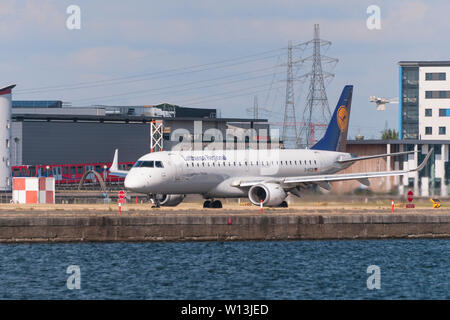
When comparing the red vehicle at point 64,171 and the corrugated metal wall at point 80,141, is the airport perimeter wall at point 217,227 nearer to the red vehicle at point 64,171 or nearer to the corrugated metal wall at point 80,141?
the red vehicle at point 64,171

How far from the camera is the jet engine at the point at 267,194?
237ft

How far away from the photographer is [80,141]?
138 meters

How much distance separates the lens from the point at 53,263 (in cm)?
5353

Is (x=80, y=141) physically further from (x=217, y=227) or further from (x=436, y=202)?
(x=217, y=227)

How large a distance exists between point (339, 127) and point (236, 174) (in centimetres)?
1502

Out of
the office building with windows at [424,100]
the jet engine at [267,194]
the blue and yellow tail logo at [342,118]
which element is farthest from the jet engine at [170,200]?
the office building with windows at [424,100]

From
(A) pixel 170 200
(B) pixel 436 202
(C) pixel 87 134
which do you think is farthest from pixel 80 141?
(B) pixel 436 202

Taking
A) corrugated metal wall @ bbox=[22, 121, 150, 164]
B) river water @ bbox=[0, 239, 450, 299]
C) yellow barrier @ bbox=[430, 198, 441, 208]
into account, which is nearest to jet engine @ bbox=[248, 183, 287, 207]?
river water @ bbox=[0, 239, 450, 299]

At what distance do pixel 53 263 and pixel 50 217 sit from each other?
6.65 m

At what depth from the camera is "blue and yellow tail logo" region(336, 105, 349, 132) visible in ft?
286

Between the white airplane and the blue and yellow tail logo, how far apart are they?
393 cm

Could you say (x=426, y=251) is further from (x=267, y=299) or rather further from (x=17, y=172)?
(x=17, y=172)

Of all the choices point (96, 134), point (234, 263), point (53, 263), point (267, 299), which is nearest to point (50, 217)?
point (53, 263)

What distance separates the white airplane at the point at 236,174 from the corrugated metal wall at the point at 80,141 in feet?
165
